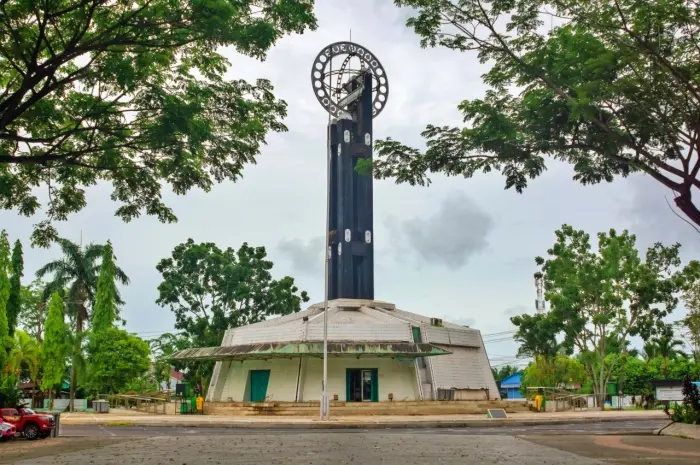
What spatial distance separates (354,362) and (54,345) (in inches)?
946

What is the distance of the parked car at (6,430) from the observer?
2534 centimetres

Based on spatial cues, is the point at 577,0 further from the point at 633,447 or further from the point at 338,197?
the point at 338,197

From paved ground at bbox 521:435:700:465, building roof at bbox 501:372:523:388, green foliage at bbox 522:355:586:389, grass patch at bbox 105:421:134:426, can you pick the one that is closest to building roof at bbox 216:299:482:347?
grass patch at bbox 105:421:134:426

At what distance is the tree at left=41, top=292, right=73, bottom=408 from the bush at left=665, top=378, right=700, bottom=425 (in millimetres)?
46485

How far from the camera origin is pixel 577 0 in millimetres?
17312

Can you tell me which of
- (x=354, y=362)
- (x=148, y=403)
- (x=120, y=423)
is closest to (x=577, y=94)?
(x=120, y=423)

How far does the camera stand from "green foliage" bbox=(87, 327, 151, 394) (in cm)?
5728

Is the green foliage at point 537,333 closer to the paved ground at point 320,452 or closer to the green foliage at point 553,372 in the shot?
the green foliage at point 553,372

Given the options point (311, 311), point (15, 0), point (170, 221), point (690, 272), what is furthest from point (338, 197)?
point (15, 0)

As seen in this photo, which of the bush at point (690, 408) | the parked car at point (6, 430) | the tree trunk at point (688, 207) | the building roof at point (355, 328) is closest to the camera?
the tree trunk at point (688, 207)

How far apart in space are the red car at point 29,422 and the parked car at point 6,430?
387 millimetres

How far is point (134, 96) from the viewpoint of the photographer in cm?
1574

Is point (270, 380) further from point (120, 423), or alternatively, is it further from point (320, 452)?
point (320, 452)

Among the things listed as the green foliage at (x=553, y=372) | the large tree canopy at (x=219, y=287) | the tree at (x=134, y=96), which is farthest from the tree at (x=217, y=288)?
the tree at (x=134, y=96)
